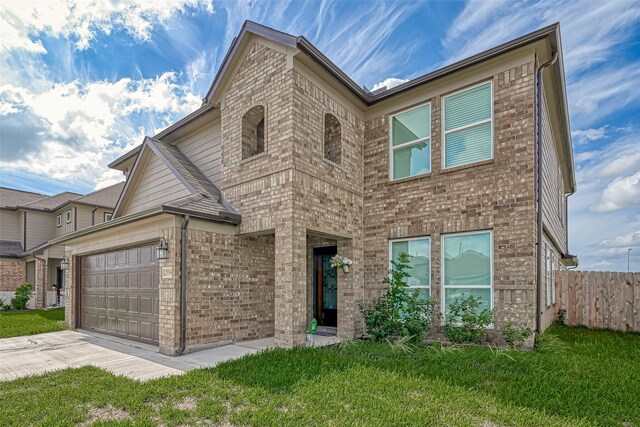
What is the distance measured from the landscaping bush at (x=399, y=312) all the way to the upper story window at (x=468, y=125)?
2.51m

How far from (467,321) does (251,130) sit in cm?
629

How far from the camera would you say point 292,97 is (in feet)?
24.0

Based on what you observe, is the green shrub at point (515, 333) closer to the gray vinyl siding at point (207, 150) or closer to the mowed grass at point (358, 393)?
the mowed grass at point (358, 393)

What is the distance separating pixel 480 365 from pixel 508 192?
3.38 m

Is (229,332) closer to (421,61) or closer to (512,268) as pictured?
(512,268)

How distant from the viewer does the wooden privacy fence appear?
941 cm

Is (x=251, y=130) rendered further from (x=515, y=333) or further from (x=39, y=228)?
(x=39, y=228)

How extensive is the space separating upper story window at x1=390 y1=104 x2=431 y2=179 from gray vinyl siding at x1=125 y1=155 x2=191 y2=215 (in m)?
5.32

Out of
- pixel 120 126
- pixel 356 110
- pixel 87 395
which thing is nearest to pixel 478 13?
pixel 356 110

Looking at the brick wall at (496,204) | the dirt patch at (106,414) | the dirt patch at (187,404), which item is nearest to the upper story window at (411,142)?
the brick wall at (496,204)

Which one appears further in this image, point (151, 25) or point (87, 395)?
point (151, 25)

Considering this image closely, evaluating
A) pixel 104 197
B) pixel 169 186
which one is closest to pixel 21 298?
pixel 104 197

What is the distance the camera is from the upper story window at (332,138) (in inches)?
338

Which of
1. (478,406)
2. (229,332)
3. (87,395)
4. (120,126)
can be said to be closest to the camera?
(478,406)
